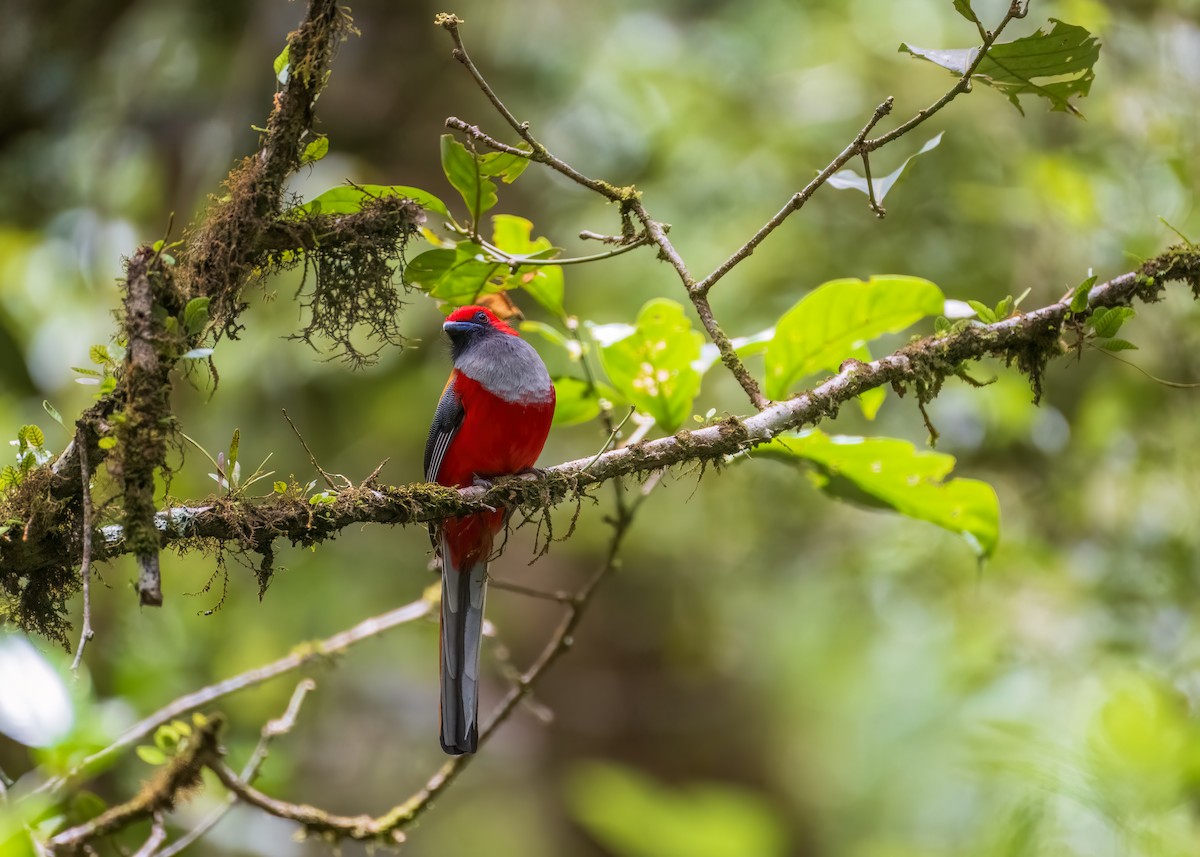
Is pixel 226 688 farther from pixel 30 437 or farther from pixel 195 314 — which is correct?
pixel 195 314

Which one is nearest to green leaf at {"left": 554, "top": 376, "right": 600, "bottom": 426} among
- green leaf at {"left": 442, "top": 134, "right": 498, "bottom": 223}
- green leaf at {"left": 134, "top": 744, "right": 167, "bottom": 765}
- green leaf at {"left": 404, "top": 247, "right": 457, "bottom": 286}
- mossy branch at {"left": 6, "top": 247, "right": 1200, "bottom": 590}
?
mossy branch at {"left": 6, "top": 247, "right": 1200, "bottom": 590}

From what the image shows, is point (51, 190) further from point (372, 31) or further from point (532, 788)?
point (532, 788)

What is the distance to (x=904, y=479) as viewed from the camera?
2.82 metres

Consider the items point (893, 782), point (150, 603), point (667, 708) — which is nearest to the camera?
point (150, 603)

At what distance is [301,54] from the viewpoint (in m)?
2.04

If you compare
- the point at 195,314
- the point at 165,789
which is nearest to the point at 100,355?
the point at 195,314

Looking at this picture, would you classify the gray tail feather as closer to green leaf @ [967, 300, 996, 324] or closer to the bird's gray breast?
the bird's gray breast

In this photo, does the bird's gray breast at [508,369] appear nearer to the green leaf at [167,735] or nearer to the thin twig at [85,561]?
the green leaf at [167,735]

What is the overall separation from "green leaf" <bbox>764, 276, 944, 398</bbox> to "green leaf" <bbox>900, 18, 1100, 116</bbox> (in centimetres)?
53

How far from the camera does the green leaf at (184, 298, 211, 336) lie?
190 centimetres

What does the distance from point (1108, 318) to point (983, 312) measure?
0.28 m

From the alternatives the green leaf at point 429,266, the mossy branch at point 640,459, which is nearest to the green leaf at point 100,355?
the mossy branch at point 640,459

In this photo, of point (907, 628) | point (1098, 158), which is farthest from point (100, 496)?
point (907, 628)

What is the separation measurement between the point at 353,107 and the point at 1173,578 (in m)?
5.03
